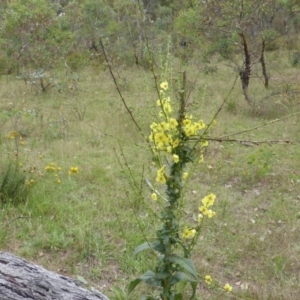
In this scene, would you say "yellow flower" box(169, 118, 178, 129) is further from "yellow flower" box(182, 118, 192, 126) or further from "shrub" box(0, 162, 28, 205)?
"shrub" box(0, 162, 28, 205)

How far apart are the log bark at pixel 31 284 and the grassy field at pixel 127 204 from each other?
0.42 metres

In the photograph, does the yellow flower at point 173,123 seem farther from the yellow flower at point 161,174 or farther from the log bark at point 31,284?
the log bark at point 31,284

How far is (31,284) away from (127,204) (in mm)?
2496

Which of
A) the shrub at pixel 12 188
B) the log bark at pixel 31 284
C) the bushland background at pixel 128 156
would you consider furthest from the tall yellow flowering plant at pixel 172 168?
the shrub at pixel 12 188

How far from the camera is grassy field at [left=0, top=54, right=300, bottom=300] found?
3.42 metres

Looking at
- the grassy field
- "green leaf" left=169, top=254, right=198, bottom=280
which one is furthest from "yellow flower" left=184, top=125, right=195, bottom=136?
"green leaf" left=169, top=254, right=198, bottom=280

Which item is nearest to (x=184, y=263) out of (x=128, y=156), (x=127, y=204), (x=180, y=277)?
(x=180, y=277)

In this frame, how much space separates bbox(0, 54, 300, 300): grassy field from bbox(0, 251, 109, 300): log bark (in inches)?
16.4

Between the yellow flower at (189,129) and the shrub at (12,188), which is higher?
the yellow flower at (189,129)

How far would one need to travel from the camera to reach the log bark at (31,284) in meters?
1.84

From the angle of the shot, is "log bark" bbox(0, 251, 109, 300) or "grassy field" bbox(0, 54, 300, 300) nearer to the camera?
"log bark" bbox(0, 251, 109, 300)

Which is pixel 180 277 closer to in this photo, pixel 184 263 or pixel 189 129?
pixel 184 263

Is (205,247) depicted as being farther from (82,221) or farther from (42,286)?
(42,286)

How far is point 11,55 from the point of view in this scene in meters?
10.8
